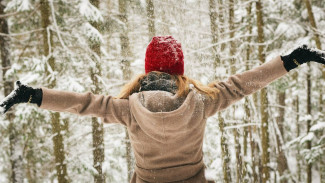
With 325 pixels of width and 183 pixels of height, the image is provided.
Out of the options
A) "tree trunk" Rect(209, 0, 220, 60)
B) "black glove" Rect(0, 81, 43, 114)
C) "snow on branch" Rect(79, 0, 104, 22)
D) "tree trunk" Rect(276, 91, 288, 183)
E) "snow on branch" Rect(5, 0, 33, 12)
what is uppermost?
A: "snow on branch" Rect(5, 0, 33, 12)

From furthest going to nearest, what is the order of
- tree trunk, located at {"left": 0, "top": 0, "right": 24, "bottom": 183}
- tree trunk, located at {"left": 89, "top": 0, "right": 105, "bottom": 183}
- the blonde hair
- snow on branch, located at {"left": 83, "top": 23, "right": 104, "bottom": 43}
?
tree trunk, located at {"left": 0, "top": 0, "right": 24, "bottom": 183}, tree trunk, located at {"left": 89, "top": 0, "right": 105, "bottom": 183}, snow on branch, located at {"left": 83, "top": 23, "right": 104, "bottom": 43}, the blonde hair

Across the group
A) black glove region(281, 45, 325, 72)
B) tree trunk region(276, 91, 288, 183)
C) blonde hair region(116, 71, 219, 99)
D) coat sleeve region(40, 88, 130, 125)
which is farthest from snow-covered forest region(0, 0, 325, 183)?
tree trunk region(276, 91, 288, 183)

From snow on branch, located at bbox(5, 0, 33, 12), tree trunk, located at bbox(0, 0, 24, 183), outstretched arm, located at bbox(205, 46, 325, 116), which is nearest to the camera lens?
outstretched arm, located at bbox(205, 46, 325, 116)

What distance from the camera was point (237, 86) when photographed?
6.21 feet

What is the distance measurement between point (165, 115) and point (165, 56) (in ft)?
1.53

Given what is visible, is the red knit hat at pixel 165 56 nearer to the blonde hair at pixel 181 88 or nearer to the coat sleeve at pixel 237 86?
the blonde hair at pixel 181 88

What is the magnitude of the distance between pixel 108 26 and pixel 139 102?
6571 mm

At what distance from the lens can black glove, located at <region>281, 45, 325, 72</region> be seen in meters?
1.94

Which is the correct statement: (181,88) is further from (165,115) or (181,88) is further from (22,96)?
(22,96)

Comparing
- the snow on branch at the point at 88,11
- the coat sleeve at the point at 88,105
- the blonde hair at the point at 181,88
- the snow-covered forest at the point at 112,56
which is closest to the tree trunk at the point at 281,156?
the snow-covered forest at the point at 112,56

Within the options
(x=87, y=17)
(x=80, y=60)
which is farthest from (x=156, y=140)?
(x=80, y=60)

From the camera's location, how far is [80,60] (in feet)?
24.9

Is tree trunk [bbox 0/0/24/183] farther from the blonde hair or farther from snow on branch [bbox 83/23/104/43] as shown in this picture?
the blonde hair

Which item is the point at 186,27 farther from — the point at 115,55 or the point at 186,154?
the point at 115,55
